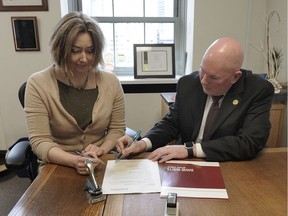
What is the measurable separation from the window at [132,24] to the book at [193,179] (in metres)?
1.83

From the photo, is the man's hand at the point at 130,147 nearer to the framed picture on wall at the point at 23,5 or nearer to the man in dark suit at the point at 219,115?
the man in dark suit at the point at 219,115

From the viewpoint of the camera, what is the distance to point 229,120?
1284 mm

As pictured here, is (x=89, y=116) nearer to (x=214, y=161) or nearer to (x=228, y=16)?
(x=214, y=161)

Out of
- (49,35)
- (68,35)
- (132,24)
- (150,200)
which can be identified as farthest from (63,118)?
(132,24)

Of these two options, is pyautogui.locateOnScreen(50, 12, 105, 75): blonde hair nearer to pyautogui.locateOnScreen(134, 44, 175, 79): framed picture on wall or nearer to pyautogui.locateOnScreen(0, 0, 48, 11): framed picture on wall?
pyautogui.locateOnScreen(0, 0, 48, 11): framed picture on wall

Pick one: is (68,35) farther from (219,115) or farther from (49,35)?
(49,35)

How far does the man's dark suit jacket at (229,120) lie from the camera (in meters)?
1.17

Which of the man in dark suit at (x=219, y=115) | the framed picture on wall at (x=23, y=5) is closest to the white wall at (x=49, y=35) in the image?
the framed picture on wall at (x=23, y=5)

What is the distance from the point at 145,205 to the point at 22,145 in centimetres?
82

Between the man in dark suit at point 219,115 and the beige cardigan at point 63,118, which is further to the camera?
the beige cardigan at point 63,118

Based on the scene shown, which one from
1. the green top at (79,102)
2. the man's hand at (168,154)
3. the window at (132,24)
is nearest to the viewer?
the man's hand at (168,154)

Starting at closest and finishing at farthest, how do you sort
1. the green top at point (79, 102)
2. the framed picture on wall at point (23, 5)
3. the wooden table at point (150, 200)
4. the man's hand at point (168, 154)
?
the wooden table at point (150, 200), the man's hand at point (168, 154), the green top at point (79, 102), the framed picture on wall at point (23, 5)

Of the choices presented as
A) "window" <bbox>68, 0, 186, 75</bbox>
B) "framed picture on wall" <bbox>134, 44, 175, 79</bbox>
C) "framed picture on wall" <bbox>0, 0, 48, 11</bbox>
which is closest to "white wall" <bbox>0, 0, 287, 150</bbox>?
"framed picture on wall" <bbox>0, 0, 48, 11</bbox>

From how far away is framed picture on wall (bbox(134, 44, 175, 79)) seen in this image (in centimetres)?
268
